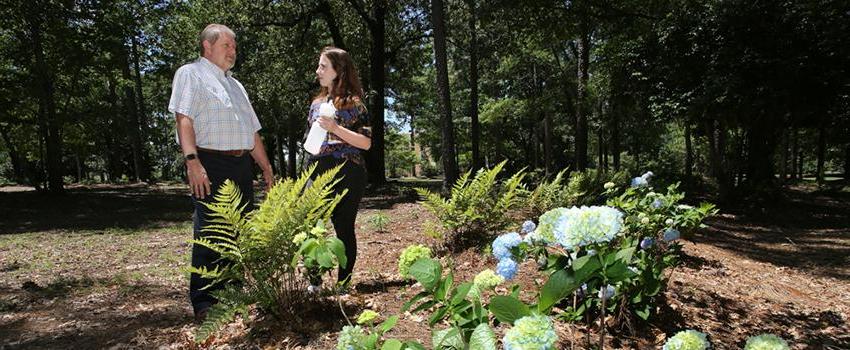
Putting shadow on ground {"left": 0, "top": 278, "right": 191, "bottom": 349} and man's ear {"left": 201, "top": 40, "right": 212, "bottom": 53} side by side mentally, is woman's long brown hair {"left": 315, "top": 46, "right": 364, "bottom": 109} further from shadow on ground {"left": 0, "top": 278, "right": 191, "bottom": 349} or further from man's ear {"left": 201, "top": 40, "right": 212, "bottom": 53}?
shadow on ground {"left": 0, "top": 278, "right": 191, "bottom": 349}

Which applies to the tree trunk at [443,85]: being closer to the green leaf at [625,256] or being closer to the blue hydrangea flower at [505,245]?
the blue hydrangea flower at [505,245]

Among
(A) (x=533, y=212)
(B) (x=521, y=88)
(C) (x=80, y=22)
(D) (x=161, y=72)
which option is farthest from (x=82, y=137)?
(A) (x=533, y=212)

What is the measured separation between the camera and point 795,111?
9.19 meters

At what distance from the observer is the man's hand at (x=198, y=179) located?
8.22 ft

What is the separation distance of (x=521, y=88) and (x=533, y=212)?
22.1m

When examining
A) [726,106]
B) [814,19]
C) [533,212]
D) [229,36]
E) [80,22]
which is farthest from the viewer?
[80,22]

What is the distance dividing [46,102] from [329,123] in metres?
14.1

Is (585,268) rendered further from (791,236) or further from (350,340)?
(791,236)

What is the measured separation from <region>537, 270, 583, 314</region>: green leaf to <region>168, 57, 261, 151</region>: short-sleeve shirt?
2.19 metres

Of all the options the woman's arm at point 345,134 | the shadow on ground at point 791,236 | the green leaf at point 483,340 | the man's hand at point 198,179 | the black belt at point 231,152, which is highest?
the woman's arm at point 345,134

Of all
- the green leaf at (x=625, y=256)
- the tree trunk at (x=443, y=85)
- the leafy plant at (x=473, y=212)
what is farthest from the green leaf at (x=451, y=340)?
the tree trunk at (x=443, y=85)

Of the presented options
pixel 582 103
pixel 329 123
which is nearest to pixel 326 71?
pixel 329 123

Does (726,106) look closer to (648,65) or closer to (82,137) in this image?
(648,65)

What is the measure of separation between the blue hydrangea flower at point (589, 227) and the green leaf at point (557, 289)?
4.1 inches
